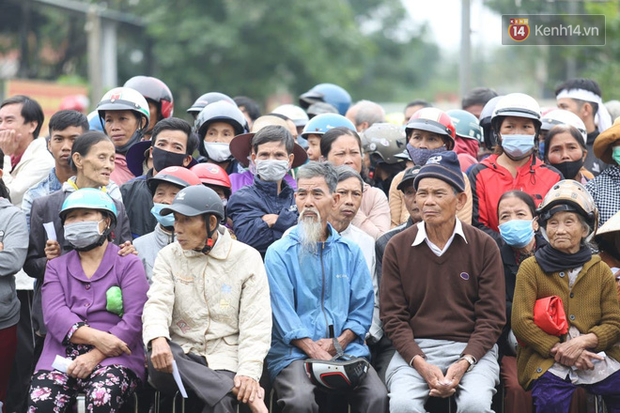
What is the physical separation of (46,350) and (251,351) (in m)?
1.53

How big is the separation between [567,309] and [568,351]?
1.07ft

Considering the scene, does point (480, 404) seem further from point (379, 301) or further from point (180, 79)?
point (180, 79)

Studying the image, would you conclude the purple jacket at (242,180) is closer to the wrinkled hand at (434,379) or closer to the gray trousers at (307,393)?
the gray trousers at (307,393)

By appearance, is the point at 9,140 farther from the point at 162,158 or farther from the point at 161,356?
the point at 161,356

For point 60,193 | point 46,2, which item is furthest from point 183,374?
point 46,2

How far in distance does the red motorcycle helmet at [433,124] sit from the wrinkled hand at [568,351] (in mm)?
2341

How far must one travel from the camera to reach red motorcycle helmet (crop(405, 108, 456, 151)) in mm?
7520

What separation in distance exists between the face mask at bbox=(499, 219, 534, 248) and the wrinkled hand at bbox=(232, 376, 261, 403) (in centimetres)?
242

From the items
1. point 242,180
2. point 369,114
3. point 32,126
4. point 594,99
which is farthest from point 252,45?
point 242,180

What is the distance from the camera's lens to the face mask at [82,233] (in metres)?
6.05

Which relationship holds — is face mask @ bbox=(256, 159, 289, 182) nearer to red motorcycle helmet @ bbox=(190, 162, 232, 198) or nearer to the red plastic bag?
red motorcycle helmet @ bbox=(190, 162, 232, 198)

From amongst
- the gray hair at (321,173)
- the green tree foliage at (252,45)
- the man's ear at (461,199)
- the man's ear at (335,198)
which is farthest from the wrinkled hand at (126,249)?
the green tree foliage at (252,45)

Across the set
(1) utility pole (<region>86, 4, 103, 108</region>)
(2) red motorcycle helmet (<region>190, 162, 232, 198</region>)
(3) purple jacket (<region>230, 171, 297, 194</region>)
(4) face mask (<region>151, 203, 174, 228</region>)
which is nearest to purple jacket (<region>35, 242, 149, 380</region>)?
(4) face mask (<region>151, 203, 174, 228</region>)

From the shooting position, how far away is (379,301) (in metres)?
6.48
